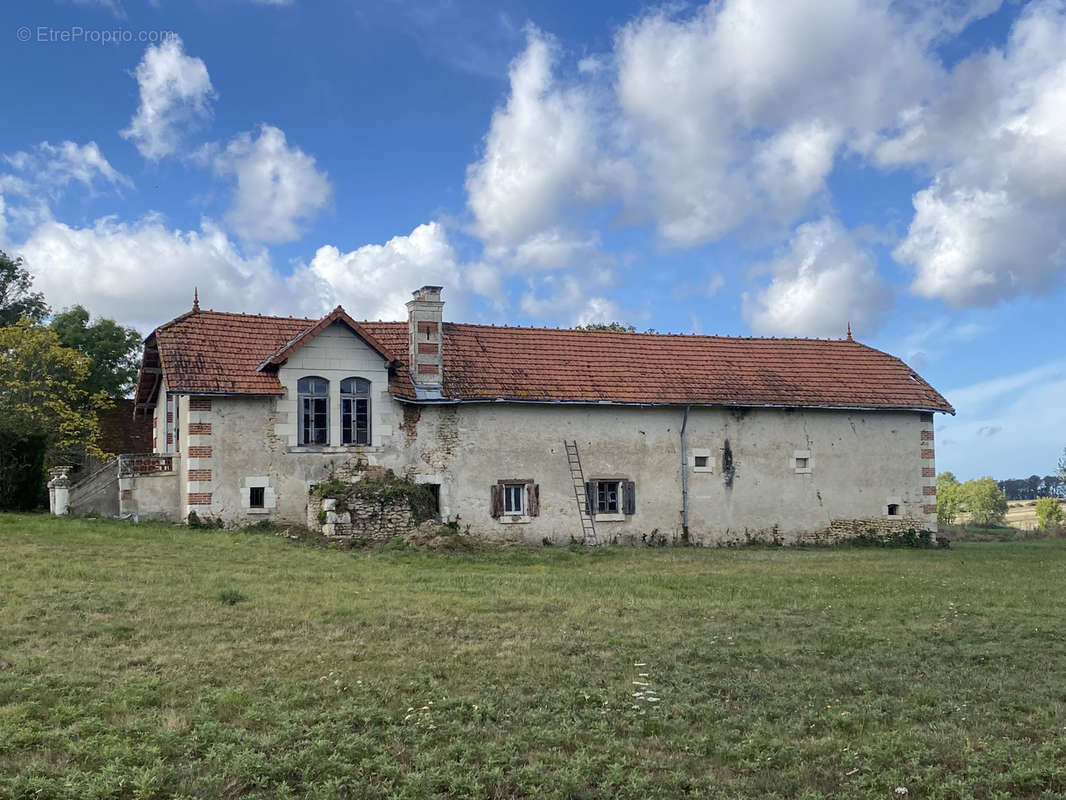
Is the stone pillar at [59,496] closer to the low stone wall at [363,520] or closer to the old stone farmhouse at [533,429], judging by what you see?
the old stone farmhouse at [533,429]

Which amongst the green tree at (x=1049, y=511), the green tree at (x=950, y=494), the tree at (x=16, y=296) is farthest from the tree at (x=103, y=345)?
the green tree at (x=950, y=494)

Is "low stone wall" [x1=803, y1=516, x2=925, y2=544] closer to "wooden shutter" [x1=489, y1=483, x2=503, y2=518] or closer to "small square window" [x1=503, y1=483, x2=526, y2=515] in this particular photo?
"small square window" [x1=503, y1=483, x2=526, y2=515]

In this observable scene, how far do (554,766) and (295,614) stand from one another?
5.83 metres

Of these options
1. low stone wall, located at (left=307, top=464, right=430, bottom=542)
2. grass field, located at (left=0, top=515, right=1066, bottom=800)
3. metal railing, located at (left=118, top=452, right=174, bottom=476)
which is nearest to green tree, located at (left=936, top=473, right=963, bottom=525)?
low stone wall, located at (left=307, top=464, right=430, bottom=542)

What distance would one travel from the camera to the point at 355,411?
73.6 ft

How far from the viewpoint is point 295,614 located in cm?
1134

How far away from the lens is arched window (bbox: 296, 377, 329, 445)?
72.2ft

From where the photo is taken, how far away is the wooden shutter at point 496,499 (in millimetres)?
22797

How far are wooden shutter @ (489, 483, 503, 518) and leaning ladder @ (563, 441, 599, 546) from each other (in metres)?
1.87

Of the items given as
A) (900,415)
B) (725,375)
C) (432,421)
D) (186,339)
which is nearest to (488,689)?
(432,421)

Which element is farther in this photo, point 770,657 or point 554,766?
point 770,657

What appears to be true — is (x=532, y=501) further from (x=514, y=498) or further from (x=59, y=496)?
(x=59, y=496)

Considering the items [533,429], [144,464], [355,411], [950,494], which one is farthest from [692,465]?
[950,494]

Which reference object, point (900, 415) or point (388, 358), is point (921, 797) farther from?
point (900, 415)
